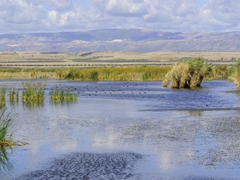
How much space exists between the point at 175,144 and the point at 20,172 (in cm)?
593

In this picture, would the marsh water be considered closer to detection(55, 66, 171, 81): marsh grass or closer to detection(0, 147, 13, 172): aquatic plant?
detection(0, 147, 13, 172): aquatic plant

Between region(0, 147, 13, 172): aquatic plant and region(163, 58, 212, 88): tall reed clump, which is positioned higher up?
region(163, 58, 212, 88): tall reed clump

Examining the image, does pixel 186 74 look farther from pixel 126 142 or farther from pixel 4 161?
pixel 4 161

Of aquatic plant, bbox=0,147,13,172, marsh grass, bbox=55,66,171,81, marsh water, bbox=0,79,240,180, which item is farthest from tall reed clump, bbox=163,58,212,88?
aquatic plant, bbox=0,147,13,172

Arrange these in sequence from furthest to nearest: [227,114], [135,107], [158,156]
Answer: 1. [135,107]
2. [227,114]
3. [158,156]

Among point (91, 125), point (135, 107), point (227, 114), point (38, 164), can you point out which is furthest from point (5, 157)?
point (135, 107)

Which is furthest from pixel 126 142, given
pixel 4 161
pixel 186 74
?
pixel 186 74

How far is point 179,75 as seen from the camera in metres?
51.8

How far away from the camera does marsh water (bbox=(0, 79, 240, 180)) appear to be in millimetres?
15031

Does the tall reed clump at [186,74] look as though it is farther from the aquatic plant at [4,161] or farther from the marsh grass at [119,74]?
the aquatic plant at [4,161]

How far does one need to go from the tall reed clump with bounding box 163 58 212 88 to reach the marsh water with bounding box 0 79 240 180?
17.7 meters

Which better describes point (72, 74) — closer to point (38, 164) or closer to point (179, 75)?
point (179, 75)

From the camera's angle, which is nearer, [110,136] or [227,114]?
[110,136]

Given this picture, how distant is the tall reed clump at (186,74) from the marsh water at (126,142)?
58.0 feet
